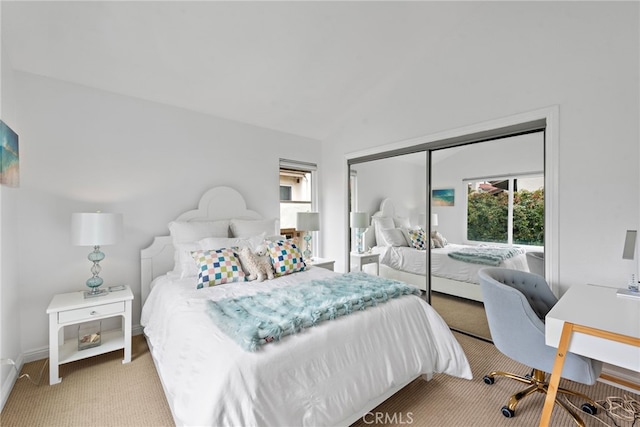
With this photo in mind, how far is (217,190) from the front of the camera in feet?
11.3

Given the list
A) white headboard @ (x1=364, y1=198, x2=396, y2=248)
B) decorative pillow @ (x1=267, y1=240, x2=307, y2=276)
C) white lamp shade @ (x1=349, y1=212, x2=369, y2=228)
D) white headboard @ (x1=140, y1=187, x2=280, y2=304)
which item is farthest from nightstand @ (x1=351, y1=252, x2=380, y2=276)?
decorative pillow @ (x1=267, y1=240, x2=307, y2=276)

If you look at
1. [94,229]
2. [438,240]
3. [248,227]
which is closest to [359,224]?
[438,240]

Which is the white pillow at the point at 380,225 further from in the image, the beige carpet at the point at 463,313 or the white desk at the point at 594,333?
the white desk at the point at 594,333

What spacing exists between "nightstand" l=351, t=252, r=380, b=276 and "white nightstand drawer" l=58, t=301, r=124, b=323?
272cm

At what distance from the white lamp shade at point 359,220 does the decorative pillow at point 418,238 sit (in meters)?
0.68

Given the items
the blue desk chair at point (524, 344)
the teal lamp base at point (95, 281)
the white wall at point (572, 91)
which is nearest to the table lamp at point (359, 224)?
the white wall at point (572, 91)

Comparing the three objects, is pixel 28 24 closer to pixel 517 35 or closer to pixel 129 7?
pixel 129 7

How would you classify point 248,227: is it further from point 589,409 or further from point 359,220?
point 589,409

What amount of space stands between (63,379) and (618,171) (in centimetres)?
445

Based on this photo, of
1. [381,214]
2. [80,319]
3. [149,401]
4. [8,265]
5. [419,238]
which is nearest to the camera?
[149,401]

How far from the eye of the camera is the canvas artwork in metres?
1.88

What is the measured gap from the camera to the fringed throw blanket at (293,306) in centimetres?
148

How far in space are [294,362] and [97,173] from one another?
2.61 meters

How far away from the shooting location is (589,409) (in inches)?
72.1
